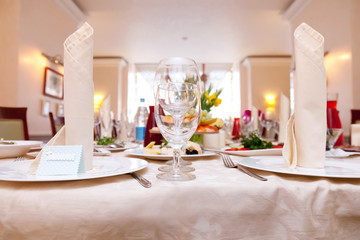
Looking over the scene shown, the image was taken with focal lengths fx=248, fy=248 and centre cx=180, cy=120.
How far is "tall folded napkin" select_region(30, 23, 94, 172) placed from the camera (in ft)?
1.82

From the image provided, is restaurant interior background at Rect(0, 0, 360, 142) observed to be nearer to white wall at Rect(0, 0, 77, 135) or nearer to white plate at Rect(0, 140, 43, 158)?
white wall at Rect(0, 0, 77, 135)

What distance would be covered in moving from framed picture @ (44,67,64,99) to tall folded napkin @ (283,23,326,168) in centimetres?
418

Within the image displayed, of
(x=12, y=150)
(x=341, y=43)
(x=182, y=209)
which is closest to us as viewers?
(x=182, y=209)

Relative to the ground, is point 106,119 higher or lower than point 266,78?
lower

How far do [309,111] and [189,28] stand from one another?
5.45 metres

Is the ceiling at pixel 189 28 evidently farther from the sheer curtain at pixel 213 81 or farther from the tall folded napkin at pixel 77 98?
the tall folded napkin at pixel 77 98

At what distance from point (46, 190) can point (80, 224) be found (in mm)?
83

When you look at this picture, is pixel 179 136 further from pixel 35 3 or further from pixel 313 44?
pixel 35 3

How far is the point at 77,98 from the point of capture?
55 centimetres

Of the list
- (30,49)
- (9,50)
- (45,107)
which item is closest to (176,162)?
(9,50)

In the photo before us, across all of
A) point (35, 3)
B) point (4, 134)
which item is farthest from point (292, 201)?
point (35, 3)

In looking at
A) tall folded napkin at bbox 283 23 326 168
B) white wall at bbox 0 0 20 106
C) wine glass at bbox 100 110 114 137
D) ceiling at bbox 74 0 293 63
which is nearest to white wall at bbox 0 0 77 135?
white wall at bbox 0 0 20 106

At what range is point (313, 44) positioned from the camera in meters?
0.59

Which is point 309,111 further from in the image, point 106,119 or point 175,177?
point 106,119
